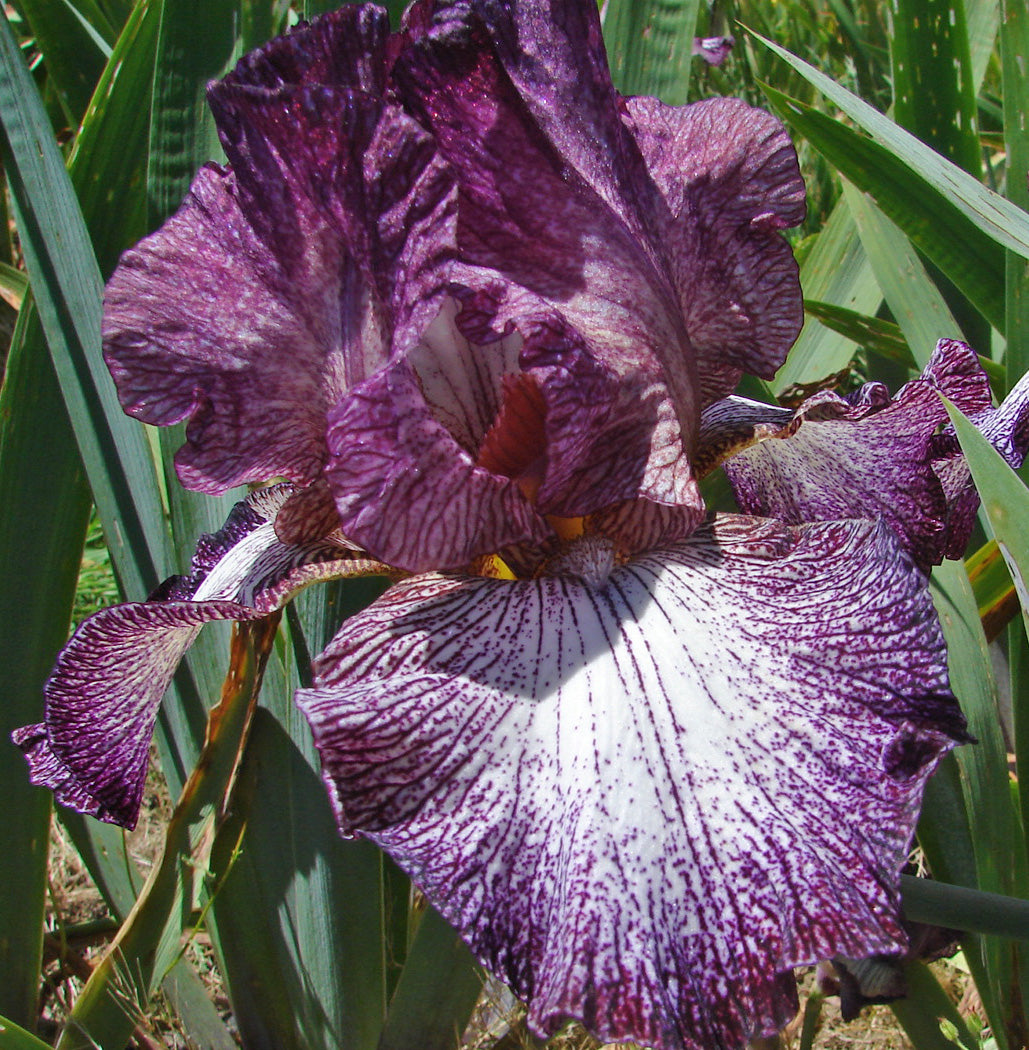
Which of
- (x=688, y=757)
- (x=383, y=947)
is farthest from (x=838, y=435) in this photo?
(x=383, y=947)

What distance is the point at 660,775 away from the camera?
71cm

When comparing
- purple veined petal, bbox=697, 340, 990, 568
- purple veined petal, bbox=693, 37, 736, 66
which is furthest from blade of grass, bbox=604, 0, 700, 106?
purple veined petal, bbox=693, 37, 736, 66

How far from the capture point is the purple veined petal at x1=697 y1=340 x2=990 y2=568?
1.07 metres

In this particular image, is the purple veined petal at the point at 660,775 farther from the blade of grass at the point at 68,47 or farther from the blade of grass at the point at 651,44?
the blade of grass at the point at 68,47

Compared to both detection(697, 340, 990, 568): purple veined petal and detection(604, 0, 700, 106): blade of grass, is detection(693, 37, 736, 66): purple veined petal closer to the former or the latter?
detection(604, 0, 700, 106): blade of grass

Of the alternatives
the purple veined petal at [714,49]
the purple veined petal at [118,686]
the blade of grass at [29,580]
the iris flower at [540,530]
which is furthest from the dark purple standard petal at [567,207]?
the purple veined petal at [714,49]

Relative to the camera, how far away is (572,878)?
0.68 metres

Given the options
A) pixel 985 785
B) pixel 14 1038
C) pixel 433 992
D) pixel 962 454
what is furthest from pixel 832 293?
pixel 14 1038

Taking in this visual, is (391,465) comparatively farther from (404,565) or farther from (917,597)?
(917,597)

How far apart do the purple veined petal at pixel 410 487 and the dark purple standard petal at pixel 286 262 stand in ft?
0.20

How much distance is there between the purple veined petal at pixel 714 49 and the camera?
2.86m

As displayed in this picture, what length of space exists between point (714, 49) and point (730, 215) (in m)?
2.23

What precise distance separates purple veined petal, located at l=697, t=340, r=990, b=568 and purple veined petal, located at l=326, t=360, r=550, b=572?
341 mm

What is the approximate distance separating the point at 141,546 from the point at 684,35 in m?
0.94
